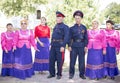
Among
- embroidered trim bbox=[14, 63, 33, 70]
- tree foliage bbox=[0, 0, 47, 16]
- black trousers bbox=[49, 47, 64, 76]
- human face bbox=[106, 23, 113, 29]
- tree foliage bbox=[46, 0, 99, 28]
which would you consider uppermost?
tree foliage bbox=[0, 0, 47, 16]

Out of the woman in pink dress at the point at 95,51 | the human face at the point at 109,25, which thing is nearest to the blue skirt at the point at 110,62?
the woman in pink dress at the point at 95,51

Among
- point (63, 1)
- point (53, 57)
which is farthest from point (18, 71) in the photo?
point (63, 1)

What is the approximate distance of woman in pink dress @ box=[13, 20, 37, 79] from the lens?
9109 millimetres

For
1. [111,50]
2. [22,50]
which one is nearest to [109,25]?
[111,50]

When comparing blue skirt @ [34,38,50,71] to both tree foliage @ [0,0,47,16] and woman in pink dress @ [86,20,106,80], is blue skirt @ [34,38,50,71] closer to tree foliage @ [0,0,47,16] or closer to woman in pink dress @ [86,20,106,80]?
woman in pink dress @ [86,20,106,80]

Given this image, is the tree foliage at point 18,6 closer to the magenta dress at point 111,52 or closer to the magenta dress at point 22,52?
the magenta dress at point 22,52

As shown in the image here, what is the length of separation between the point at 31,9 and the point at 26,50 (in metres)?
18.8

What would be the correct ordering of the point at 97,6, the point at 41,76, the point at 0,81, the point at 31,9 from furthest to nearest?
the point at 31,9 → the point at 97,6 → the point at 41,76 → the point at 0,81

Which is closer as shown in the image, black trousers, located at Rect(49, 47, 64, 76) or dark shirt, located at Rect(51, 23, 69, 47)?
dark shirt, located at Rect(51, 23, 69, 47)

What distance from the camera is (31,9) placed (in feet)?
90.8

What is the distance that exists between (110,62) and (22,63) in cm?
260

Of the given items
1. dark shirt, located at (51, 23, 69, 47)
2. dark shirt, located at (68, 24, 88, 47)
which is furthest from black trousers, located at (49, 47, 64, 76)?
dark shirt, located at (68, 24, 88, 47)

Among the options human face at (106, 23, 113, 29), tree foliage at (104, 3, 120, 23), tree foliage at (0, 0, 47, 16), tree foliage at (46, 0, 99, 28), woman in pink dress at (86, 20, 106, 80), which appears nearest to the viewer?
woman in pink dress at (86, 20, 106, 80)

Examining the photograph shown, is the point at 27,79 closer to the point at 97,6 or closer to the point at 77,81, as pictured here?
the point at 77,81
